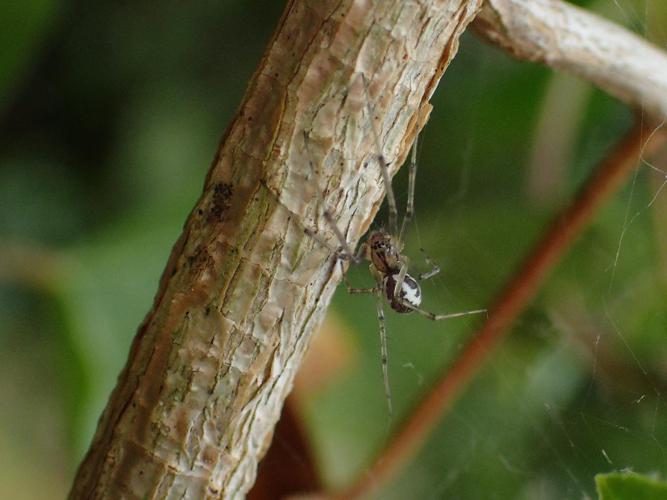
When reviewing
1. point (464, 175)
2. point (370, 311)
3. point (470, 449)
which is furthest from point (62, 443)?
point (464, 175)

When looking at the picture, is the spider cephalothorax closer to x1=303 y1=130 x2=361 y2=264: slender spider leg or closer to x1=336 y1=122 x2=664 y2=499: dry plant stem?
x1=336 y1=122 x2=664 y2=499: dry plant stem

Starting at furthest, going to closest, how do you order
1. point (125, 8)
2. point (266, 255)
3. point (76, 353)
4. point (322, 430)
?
point (125, 8) → point (322, 430) → point (76, 353) → point (266, 255)

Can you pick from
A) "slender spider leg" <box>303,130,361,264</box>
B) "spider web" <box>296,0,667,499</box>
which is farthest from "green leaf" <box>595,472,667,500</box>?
"spider web" <box>296,0,667,499</box>

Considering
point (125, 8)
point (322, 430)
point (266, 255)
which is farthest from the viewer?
point (125, 8)

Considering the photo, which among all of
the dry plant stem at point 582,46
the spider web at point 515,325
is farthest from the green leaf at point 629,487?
the spider web at point 515,325

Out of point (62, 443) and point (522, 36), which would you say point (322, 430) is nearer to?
point (62, 443)
